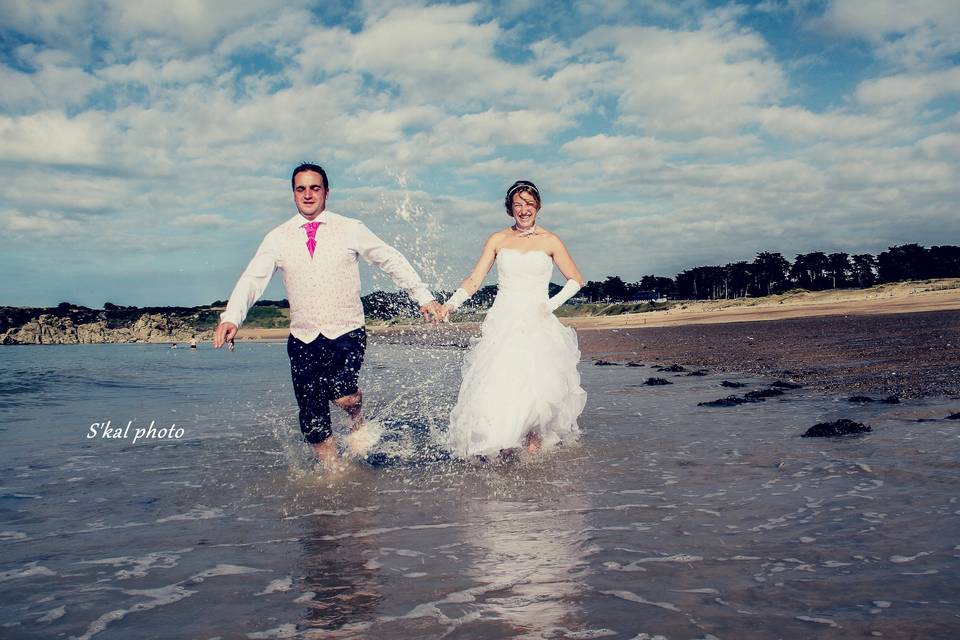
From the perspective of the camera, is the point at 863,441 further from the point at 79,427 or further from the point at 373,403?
the point at 79,427

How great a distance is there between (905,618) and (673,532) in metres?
1.74

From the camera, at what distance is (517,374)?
26.6 feet

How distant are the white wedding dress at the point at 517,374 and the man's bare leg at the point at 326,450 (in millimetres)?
1381

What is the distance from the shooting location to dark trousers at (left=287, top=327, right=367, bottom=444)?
288 inches

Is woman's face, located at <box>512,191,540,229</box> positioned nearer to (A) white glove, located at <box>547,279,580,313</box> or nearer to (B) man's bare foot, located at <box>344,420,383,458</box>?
(A) white glove, located at <box>547,279,580,313</box>

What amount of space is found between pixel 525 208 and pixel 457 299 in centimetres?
141

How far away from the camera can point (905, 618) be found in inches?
131

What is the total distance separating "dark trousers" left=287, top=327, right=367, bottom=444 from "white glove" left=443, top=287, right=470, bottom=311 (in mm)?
1092

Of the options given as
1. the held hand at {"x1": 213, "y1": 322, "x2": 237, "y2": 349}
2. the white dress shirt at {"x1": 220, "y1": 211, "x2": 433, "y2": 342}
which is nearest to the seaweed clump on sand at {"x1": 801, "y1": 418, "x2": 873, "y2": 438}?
the white dress shirt at {"x1": 220, "y1": 211, "x2": 433, "y2": 342}

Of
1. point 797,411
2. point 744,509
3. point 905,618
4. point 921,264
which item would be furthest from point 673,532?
point 921,264

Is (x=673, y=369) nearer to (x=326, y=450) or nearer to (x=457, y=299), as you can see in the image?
(x=457, y=299)

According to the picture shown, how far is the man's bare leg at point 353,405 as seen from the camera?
7738 millimetres

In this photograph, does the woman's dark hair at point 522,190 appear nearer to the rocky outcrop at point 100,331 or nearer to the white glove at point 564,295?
the white glove at point 564,295

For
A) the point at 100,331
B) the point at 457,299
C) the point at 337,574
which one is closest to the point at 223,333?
the point at 457,299
